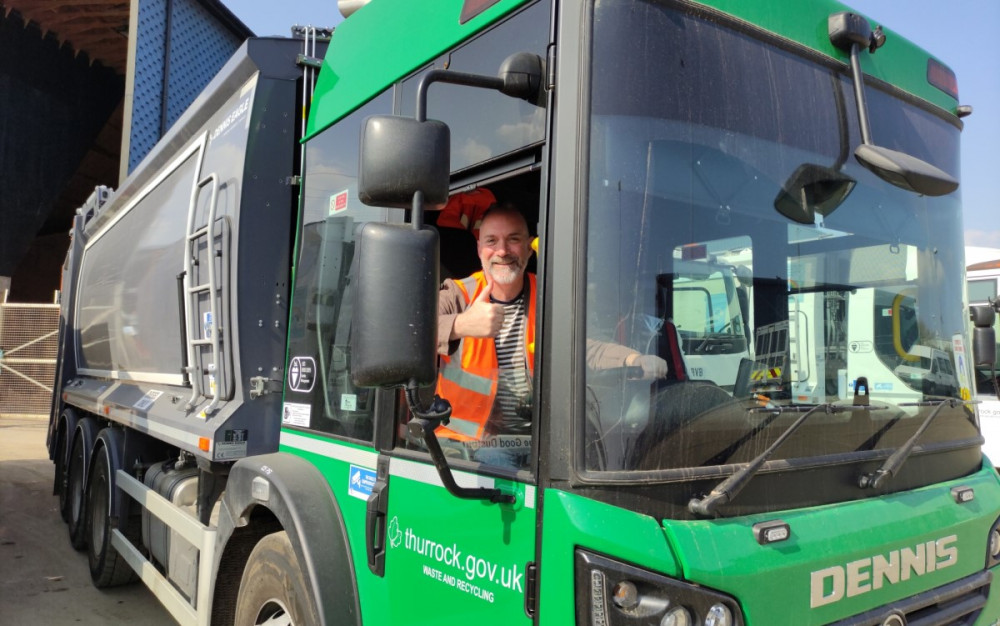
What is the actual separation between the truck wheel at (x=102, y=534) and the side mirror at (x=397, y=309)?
404cm

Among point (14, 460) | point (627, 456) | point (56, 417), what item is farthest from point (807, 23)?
point (14, 460)

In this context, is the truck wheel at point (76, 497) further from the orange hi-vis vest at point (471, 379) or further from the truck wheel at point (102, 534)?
the orange hi-vis vest at point (471, 379)

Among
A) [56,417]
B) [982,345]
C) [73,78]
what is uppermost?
[73,78]

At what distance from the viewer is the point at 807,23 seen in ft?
7.03

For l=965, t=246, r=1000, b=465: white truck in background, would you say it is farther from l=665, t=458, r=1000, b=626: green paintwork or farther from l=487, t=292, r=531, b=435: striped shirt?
l=487, t=292, r=531, b=435: striped shirt

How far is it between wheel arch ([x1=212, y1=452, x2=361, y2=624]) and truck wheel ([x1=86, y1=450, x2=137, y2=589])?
2302 mm

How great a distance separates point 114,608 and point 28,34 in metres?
17.0

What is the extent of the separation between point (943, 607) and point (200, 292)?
11.0 ft

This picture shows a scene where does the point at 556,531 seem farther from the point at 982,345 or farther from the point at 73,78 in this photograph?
the point at 73,78

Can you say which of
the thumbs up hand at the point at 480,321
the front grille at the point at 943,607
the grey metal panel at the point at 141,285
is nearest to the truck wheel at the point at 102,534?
the grey metal panel at the point at 141,285

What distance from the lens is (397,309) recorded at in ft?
5.34

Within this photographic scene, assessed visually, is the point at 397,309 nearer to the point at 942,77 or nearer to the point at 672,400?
the point at 672,400

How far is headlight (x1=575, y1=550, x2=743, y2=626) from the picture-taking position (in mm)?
1568

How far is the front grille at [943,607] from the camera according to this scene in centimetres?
190
